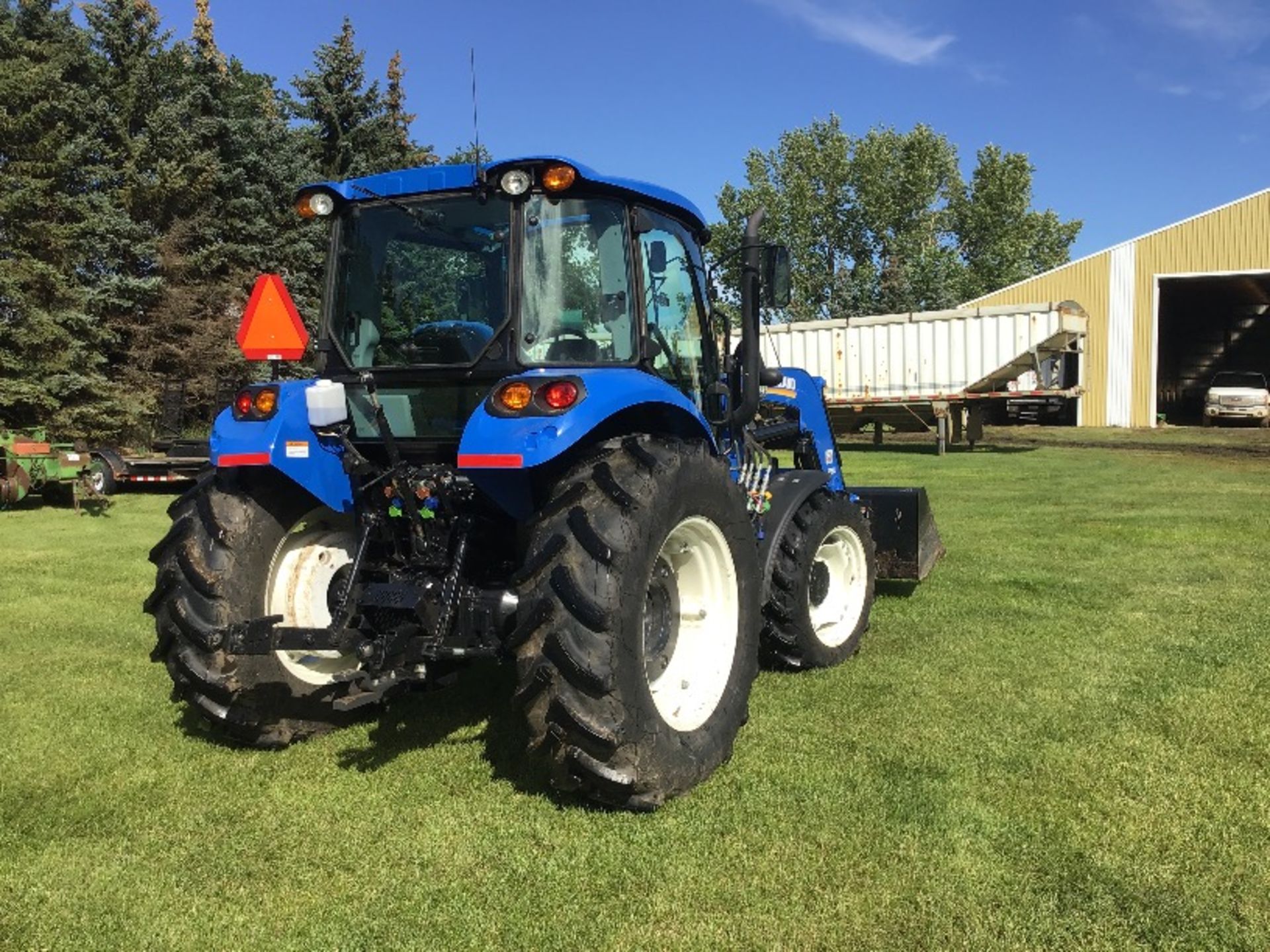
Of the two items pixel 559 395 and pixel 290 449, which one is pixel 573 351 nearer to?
pixel 559 395

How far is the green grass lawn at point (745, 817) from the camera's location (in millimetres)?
2848

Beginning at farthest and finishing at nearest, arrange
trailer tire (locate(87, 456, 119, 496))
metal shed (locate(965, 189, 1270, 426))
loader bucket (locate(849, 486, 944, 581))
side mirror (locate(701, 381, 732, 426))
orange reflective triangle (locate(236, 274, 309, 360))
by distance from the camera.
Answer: metal shed (locate(965, 189, 1270, 426))
trailer tire (locate(87, 456, 119, 496))
loader bucket (locate(849, 486, 944, 581))
orange reflective triangle (locate(236, 274, 309, 360))
side mirror (locate(701, 381, 732, 426))

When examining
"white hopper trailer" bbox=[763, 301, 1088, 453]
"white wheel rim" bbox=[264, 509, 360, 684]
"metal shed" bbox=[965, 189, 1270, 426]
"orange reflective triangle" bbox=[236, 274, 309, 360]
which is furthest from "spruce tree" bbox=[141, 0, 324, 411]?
"white wheel rim" bbox=[264, 509, 360, 684]

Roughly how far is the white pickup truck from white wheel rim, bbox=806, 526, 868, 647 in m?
26.7

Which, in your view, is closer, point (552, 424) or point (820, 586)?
point (552, 424)

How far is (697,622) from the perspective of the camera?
416 cm

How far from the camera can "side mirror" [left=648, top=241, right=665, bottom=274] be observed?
432 centimetres

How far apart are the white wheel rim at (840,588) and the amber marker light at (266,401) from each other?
115 inches

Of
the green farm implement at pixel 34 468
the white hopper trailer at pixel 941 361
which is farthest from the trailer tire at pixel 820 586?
the white hopper trailer at pixel 941 361

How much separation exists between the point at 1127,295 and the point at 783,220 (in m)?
25.0

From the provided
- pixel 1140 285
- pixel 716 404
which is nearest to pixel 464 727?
pixel 716 404

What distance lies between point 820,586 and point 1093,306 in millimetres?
28683

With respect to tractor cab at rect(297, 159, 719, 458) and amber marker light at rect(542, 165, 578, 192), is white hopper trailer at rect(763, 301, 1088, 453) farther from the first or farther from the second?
amber marker light at rect(542, 165, 578, 192)

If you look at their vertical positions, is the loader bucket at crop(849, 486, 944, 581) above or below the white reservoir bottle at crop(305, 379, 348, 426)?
below
